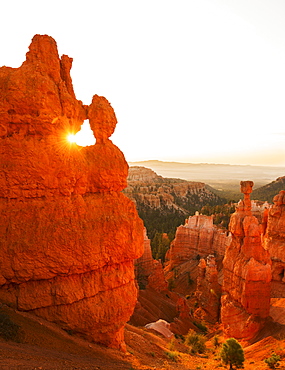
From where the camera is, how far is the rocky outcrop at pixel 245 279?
20016mm

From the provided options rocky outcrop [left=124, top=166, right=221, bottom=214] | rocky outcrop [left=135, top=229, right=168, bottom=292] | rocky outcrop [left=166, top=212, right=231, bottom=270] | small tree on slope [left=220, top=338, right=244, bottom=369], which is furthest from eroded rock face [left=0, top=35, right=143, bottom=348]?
rocky outcrop [left=124, top=166, right=221, bottom=214]

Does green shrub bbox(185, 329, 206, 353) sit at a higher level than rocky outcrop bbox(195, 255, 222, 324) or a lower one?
higher

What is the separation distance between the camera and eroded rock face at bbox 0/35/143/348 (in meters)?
9.48

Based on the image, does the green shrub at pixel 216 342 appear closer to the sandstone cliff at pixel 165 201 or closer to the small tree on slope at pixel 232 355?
the small tree on slope at pixel 232 355

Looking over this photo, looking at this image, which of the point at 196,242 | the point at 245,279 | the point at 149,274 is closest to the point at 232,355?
the point at 245,279

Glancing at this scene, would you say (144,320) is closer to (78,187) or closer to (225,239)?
(78,187)

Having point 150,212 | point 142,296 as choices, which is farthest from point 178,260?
point 150,212

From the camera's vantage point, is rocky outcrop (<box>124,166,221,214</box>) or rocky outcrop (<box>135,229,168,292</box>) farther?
rocky outcrop (<box>124,166,221,214</box>)

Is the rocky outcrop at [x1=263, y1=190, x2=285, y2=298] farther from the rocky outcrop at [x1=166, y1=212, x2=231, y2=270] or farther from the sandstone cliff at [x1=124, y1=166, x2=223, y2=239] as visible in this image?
the sandstone cliff at [x1=124, y1=166, x2=223, y2=239]

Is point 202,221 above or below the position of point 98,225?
below

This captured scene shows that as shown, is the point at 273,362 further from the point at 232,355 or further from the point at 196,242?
the point at 196,242

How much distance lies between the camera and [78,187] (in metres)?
10.8

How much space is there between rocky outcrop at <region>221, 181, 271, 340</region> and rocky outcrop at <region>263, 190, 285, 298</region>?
7773 millimetres

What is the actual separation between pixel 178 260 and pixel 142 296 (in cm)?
2351
